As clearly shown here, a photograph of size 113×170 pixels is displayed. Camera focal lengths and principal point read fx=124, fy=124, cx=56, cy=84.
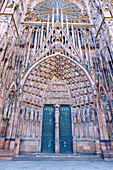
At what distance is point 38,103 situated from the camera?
8.01 meters

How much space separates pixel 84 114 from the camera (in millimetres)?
7422

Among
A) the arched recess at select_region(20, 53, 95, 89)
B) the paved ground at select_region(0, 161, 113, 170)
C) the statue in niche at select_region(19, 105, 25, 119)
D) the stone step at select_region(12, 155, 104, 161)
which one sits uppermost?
the arched recess at select_region(20, 53, 95, 89)

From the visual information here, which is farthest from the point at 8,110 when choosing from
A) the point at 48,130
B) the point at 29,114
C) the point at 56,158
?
the point at 56,158

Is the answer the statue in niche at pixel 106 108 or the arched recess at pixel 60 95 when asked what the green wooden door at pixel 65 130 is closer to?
the arched recess at pixel 60 95

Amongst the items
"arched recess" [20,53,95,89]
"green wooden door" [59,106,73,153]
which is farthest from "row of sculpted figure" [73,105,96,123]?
"arched recess" [20,53,95,89]

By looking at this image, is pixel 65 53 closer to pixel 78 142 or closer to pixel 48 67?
pixel 48 67

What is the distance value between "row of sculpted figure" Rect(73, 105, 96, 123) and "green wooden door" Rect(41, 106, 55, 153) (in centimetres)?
147

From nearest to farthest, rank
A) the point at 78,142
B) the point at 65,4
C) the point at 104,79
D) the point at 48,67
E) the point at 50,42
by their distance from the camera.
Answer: the point at 78,142, the point at 104,79, the point at 48,67, the point at 50,42, the point at 65,4

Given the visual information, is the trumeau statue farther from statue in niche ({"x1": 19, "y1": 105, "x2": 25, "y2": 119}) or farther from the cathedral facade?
statue in niche ({"x1": 19, "y1": 105, "x2": 25, "y2": 119})

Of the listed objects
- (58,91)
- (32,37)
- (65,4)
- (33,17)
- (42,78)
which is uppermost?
(65,4)

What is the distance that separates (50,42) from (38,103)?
494 centimetres

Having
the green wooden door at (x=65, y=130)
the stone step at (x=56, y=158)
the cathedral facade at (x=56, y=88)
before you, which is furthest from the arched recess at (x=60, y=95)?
the stone step at (x=56, y=158)

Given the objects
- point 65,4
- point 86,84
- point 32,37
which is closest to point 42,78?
point 86,84

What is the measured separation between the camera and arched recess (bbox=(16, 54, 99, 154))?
696cm
